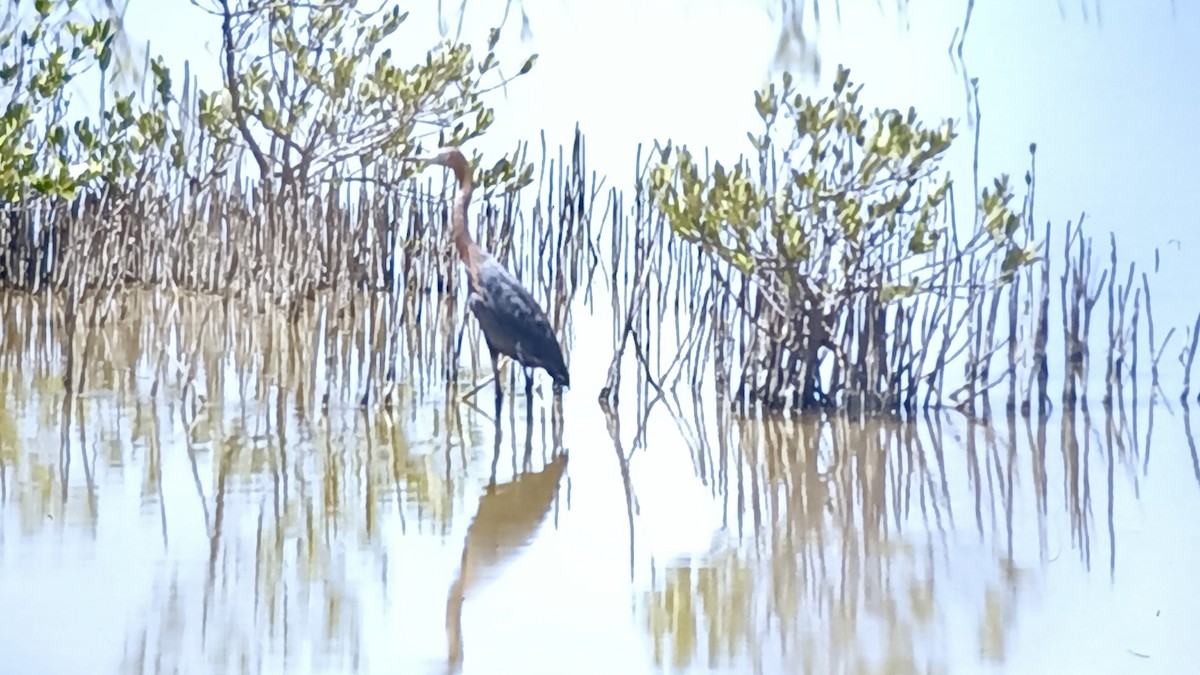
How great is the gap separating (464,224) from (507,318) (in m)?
0.32

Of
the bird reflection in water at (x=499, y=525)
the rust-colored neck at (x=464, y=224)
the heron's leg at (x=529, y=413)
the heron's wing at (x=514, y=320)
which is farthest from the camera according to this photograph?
the rust-colored neck at (x=464, y=224)

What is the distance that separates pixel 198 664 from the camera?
2.04 meters

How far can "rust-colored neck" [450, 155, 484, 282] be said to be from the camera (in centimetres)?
359

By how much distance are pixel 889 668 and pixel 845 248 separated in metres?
1.62

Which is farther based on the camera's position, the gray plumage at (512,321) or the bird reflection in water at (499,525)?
the gray plumage at (512,321)

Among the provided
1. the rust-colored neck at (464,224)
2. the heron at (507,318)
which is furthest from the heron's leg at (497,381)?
the rust-colored neck at (464,224)

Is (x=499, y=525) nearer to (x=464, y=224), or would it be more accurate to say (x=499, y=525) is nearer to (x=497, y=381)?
(x=497, y=381)

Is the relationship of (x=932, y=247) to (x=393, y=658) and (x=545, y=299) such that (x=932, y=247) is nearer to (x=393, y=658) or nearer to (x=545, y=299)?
(x=545, y=299)

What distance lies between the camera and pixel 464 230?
3.63 metres

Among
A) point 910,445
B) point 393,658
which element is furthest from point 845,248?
point 393,658

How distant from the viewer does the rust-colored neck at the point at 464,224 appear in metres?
3.59

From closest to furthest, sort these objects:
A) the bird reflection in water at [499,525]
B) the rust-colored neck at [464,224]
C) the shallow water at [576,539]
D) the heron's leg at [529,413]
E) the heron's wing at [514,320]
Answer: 1. the shallow water at [576,539]
2. the bird reflection in water at [499,525]
3. the heron's leg at [529,413]
4. the heron's wing at [514,320]
5. the rust-colored neck at [464,224]

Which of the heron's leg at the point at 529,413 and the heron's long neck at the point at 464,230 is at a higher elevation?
the heron's long neck at the point at 464,230

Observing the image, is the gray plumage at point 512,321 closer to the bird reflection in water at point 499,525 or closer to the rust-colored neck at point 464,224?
the rust-colored neck at point 464,224
